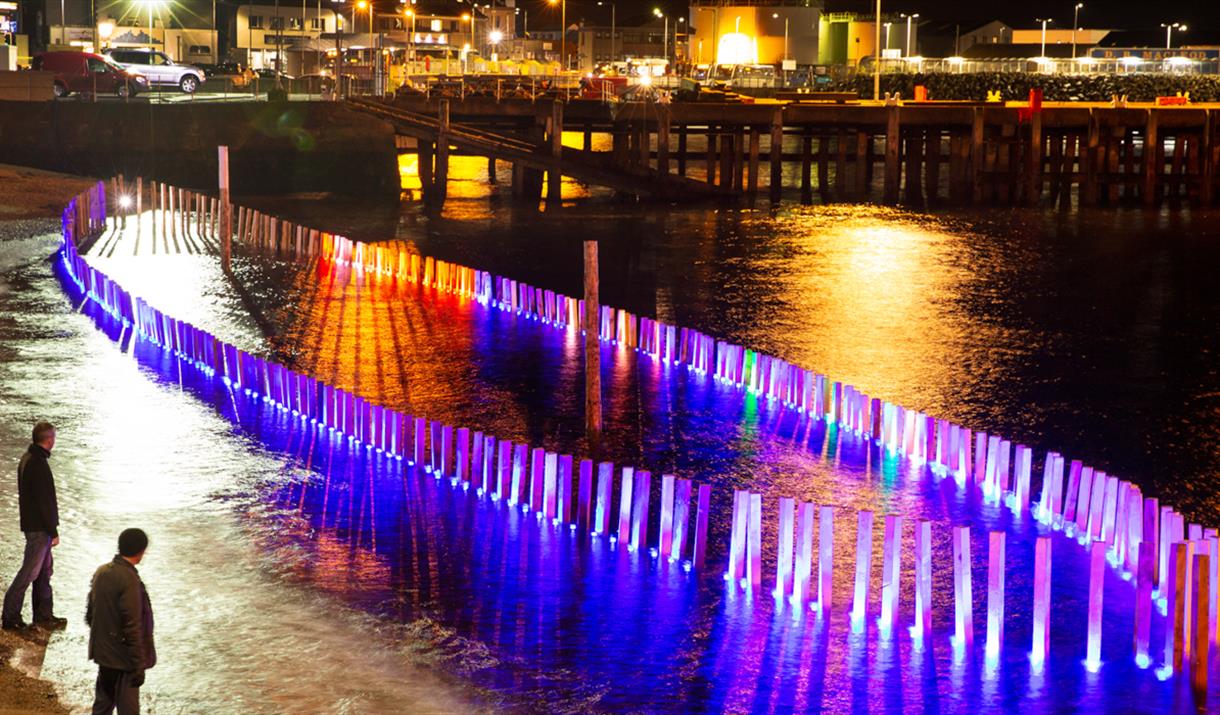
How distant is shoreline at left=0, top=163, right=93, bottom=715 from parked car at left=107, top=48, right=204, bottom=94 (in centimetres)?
1686

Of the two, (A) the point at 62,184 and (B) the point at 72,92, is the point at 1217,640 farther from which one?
(B) the point at 72,92

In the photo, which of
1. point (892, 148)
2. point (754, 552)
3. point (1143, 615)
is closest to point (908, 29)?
point (892, 148)

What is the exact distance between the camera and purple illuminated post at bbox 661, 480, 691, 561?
17234 millimetres

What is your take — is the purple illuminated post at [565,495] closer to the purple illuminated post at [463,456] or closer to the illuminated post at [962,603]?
the purple illuminated post at [463,456]

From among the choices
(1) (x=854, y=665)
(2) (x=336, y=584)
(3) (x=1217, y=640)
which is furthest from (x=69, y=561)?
(3) (x=1217, y=640)

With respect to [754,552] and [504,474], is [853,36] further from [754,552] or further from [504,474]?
[754,552]

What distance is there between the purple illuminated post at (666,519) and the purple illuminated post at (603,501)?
0.66 m

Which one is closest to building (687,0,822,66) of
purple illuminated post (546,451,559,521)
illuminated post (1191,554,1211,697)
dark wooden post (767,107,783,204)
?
dark wooden post (767,107,783,204)

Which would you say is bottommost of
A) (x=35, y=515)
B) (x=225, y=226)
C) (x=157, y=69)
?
(x=35, y=515)

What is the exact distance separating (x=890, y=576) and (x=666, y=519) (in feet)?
9.99

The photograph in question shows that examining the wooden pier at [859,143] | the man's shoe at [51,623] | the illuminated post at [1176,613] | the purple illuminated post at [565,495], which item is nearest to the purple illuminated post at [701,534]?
the purple illuminated post at [565,495]

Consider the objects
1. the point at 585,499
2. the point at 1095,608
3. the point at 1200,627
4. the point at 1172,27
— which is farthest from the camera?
the point at 1172,27

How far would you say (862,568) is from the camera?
603 inches

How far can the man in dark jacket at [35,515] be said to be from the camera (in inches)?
530
